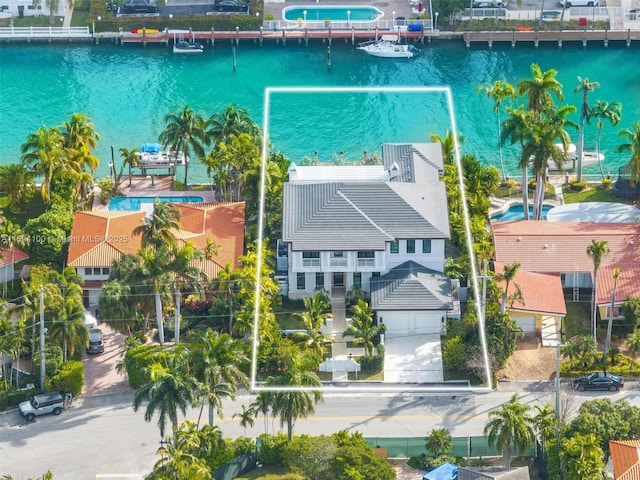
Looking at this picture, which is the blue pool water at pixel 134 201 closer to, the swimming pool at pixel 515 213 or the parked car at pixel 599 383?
the swimming pool at pixel 515 213

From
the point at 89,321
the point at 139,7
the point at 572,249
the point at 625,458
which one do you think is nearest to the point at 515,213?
the point at 572,249

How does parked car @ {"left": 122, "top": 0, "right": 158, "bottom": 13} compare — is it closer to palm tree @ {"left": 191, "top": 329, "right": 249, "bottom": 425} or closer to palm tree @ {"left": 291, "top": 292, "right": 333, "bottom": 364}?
palm tree @ {"left": 191, "top": 329, "right": 249, "bottom": 425}

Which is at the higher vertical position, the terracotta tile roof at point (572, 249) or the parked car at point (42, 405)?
the terracotta tile roof at point (572, 249)

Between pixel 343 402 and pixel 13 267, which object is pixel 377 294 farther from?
pixel 13 267

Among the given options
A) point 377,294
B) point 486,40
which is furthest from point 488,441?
point 486,40

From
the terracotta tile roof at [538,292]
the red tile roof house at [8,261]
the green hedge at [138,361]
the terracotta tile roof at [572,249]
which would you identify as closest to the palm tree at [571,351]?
the terracotta tile roof at [538,292]

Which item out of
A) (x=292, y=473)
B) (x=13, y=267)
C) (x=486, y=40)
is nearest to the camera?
(x=292, y=473)
